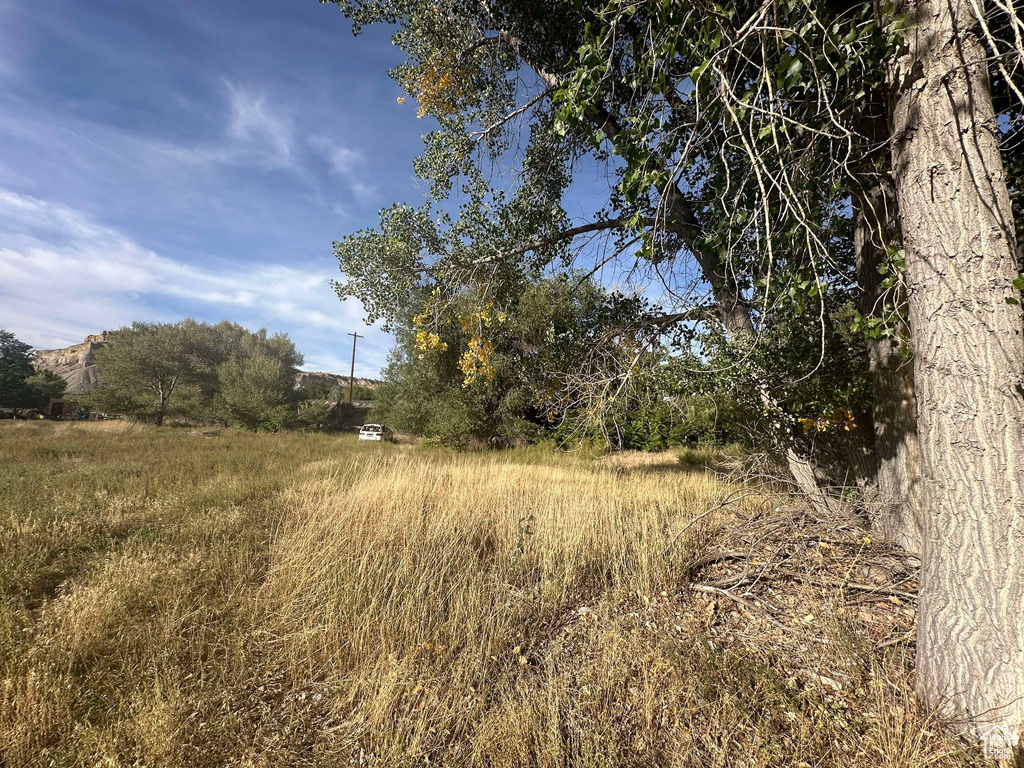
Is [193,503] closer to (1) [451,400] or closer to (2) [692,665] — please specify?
(2) [692,665]

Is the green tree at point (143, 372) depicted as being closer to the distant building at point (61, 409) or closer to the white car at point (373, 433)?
the distant building at point (61, 409)

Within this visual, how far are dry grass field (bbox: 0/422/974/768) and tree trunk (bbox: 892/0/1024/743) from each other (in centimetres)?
39

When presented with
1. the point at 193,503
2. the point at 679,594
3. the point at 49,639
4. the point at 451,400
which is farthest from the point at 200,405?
the point at 679,594

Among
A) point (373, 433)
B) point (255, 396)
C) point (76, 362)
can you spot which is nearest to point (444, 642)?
point (373, 433)

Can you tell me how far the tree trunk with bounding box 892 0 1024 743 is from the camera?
1.80 metres

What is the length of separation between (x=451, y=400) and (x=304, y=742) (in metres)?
14.5

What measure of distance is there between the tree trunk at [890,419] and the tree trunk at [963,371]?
111 cm

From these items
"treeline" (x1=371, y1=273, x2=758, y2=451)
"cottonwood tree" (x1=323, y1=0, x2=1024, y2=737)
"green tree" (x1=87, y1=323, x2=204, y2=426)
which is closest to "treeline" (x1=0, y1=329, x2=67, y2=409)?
"green tree" (x1=87, y1=323, x2=204, y2=426)

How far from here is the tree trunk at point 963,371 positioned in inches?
70.8

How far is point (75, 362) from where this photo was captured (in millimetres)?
57188

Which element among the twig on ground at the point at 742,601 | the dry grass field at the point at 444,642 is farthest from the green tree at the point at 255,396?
the twig on ground at the point at 742,601

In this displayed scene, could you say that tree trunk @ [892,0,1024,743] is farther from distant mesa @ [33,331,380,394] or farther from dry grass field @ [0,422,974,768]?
distant mesa @ [33,331,380,394]

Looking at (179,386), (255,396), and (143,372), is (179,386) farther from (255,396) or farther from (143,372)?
(255,396)

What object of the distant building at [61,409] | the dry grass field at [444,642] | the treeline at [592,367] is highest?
the treeline at [592,367]
